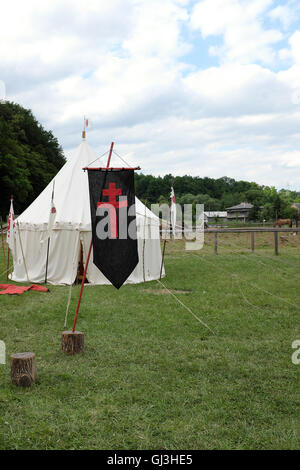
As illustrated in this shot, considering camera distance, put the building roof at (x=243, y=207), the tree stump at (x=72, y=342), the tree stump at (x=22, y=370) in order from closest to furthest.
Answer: the tree stump at (x=22, y=370) < the tree stump at (x=72, y=342) < the building roof at (x=243, y=207)

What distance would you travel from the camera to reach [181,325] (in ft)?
20.0

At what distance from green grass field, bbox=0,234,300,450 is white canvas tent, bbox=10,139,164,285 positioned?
2.03 metres

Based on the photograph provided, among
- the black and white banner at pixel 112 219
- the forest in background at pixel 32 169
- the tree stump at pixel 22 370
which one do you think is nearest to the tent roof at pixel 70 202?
the forest in background at pixel 32 169

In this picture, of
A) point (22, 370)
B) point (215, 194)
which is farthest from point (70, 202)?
point (215, 194)

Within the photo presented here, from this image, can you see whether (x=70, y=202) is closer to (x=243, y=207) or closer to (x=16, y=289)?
(x=16, y=289)

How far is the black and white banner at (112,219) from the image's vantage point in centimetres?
491

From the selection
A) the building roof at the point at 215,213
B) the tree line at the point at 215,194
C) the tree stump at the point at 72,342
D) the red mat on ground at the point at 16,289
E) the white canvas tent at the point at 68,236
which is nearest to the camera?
the tree stump at the point at 72,342

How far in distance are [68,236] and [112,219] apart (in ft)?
17.8

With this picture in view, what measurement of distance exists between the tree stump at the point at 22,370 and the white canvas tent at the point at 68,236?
5705 mm

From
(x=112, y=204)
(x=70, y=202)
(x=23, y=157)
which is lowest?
(x=112, y=204)

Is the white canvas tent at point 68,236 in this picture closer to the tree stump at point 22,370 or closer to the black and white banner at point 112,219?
the black and white banner at point 112,219

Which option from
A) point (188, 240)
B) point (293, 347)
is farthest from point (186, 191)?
point (293, 347)

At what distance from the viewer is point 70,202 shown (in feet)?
34.9

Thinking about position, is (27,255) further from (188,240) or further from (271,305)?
(188,240)
